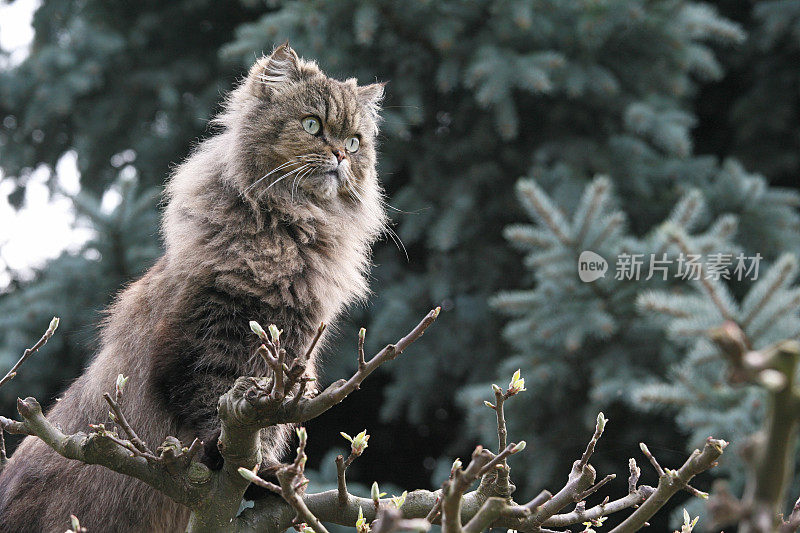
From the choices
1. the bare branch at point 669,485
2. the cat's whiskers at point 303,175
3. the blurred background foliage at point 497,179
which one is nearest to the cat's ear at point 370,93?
the cat's whiskers at point 303,175

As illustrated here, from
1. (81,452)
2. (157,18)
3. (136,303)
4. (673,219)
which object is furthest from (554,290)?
(157,18)

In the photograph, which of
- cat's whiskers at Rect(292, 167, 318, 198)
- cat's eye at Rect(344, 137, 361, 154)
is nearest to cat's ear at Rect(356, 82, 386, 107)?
cat's eye at Rect(344, 137, 361, 154)

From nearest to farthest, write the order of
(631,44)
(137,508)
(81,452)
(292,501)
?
(292,501) → (81,452) → (137,508) → (631,44)

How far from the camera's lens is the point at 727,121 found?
4.70 meters

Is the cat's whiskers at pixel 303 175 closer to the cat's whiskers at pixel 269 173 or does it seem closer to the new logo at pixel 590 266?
the cat's whiskers at pixel 269 173

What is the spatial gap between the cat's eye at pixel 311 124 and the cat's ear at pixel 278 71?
17cm

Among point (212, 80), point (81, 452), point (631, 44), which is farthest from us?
point (212, 80)

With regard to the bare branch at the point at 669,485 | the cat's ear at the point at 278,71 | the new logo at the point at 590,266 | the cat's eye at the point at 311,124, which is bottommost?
the new logo at the point at 590,266

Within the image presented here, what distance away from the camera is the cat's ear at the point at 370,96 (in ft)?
7.70

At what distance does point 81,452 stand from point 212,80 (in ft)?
12.0

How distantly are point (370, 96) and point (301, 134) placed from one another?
17.5 inches

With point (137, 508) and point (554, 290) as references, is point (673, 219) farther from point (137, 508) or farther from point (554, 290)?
point (137, 508)

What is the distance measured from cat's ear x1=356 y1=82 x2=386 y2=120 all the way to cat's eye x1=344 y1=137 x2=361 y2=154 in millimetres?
191

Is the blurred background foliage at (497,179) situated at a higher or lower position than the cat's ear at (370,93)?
lower
